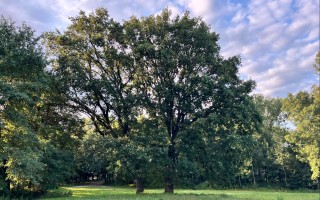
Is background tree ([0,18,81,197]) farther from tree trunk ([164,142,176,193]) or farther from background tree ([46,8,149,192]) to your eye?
tree trunk ([164,142,176,193])

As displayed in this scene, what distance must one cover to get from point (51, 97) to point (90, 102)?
409cm

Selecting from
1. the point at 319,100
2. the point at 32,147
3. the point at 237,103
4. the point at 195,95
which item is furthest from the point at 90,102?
the point at 319,100

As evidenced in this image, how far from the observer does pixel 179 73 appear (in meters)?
28.4

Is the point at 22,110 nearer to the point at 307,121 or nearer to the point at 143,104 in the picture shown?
the point at 143,104

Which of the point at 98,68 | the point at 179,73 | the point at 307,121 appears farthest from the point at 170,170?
the point at 307,121

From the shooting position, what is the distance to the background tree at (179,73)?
26.3 m

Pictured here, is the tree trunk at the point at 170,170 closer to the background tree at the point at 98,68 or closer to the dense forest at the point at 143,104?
the dense forest at the point at 143,104

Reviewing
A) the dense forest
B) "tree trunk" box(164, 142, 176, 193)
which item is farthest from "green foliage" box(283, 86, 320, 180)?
"tree trunk" box(164, 142, 176, 193)

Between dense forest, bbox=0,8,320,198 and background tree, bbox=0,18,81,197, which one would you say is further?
dense forest, bbox=0,8,320,198

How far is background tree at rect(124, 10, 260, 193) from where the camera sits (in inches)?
1037

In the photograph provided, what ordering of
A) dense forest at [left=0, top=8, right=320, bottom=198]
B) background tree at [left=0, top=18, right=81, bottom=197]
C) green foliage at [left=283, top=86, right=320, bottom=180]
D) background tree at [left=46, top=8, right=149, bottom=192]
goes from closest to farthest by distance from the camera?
background tree at [left=0, top=18, right=81, bottom=197], dense forest at [left=0, top=8, right=320, bottom=198], background tree at [left=46, top=8, right=149, bottom=192], green foliage at [left=283, top=86, right=320, bottom=180]

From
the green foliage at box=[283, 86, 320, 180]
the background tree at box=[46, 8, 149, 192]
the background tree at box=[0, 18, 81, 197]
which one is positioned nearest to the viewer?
the background tree at box=[0, 18, 81, 197]

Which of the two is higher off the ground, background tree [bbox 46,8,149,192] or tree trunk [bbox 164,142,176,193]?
background tree [bbox 46,8,149,192]

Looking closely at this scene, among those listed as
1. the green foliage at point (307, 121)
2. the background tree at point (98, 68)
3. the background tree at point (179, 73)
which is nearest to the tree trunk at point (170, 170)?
the background tree at point (179, 73)
